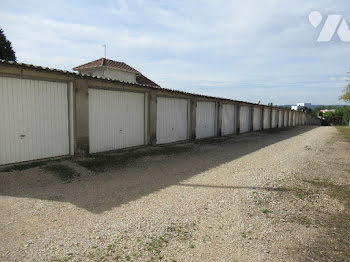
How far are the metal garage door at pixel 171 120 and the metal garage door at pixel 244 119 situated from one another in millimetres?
9036

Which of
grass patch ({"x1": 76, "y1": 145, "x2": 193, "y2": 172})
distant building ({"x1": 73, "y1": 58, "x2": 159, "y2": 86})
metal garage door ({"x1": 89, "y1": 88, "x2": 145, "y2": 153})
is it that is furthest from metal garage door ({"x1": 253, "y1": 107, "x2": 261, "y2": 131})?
metal garage door ({"x1": 89, "y1": 88, "x2": 145, "y2": 153})

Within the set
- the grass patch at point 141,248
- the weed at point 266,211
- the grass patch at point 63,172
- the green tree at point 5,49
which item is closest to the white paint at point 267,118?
the grass patch at point 63,172

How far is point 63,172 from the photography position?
7.00 meters

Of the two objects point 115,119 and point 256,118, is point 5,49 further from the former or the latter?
point 256,118

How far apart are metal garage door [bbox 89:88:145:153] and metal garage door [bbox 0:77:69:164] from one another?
3.77ft

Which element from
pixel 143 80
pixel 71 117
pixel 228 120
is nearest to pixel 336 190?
pixel 71 117

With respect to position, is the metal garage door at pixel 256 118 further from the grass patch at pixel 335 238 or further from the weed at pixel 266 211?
the weed at pixel 266 211

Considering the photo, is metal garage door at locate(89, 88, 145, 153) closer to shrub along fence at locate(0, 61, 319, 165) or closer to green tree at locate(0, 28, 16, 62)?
shrub along fence at locate(0, 61, 319, 165)

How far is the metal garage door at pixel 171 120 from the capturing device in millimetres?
12836

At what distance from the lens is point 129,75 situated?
27.2 meters

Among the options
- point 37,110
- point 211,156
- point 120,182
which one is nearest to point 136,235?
point 120,182

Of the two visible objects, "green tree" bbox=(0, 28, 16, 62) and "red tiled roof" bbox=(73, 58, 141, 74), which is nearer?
"green tree" bbox=(0, 28, 16, 62)

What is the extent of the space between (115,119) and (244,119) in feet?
51.8

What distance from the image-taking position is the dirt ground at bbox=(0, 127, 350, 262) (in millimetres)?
3365
